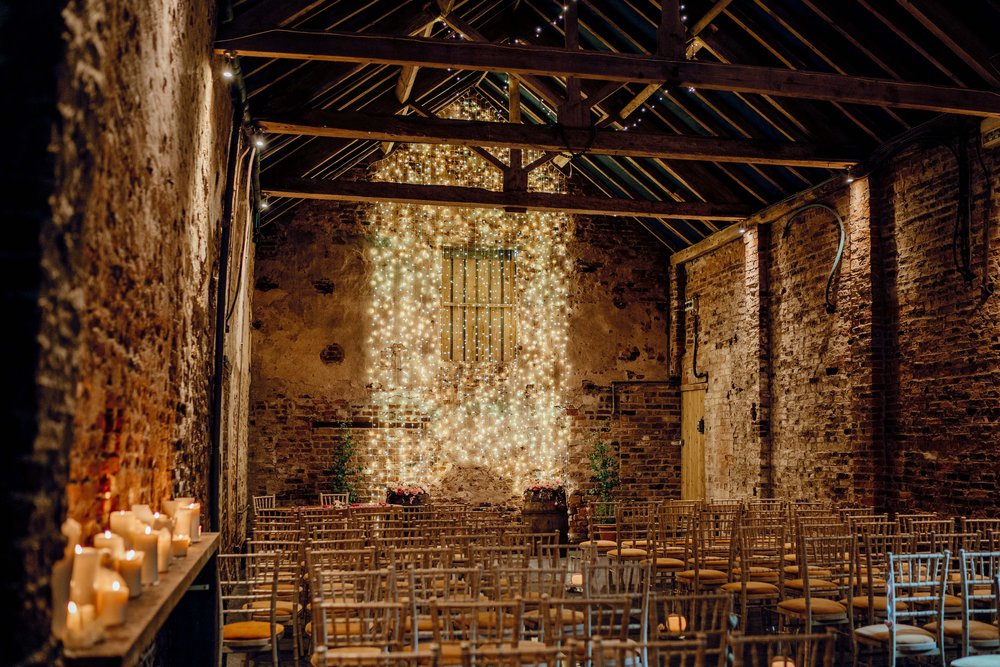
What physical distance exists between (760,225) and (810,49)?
2.89 m

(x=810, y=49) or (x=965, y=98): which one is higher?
(x=810, y=49)

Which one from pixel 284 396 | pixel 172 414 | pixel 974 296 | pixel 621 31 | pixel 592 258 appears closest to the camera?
pixel 172 414

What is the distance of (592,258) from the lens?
13.2m

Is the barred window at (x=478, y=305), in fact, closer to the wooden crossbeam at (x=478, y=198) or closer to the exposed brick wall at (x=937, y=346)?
the wooden crossbeam at (x=478, y=198)

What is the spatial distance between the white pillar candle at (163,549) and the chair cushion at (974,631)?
3.97 m

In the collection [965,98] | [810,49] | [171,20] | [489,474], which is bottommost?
[489,474]

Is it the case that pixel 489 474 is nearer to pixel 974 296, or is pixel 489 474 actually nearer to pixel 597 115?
pixel 597 115

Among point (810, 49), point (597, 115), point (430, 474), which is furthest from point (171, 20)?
point (430, 474)

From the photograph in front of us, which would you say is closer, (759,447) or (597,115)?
(759,447)

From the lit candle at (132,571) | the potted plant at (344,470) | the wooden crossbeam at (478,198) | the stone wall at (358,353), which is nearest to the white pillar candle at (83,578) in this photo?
the lit candle at (132,571)

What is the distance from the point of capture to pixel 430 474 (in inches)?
487

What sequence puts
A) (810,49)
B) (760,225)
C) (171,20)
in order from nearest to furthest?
(171,20), (810,49), (760,225)

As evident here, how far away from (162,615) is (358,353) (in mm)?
9864

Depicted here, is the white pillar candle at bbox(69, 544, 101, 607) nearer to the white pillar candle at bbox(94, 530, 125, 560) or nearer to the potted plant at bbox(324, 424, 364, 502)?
the white pillar candle at bbox(94, 530, 125, 560)
